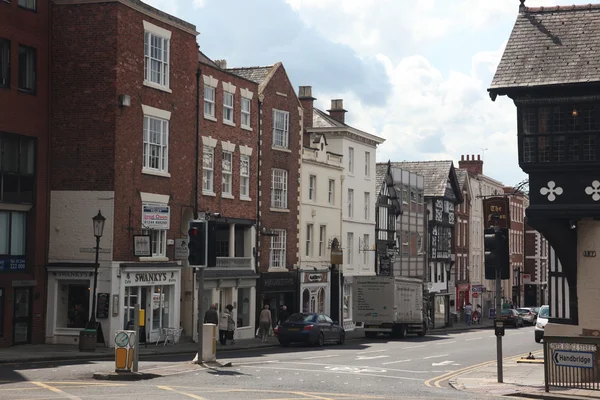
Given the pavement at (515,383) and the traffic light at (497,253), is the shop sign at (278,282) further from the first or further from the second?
the traffic light at (497,253)

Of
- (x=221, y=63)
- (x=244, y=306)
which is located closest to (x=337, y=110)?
(x=221, y=63)

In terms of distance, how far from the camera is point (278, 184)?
176ft

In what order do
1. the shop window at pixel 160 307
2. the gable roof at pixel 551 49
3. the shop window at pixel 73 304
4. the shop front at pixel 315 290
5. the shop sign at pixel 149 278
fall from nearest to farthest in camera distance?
1. the gable roof at pixel 551 49
2. the shop window at pixel 73 304
3. the shop sign at pixel 149 278
4. the shop window at pixel 160 307
5. the shop front at pixel 315 290

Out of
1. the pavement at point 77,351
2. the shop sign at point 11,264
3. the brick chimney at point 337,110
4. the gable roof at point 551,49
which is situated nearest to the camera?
the gable roof at point 551,49

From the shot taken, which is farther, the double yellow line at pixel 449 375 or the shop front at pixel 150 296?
the shop front at pixel 150 296

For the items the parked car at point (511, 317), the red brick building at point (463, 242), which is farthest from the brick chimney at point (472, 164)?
the parked car at point (511, 317)

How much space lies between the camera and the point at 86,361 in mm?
30422

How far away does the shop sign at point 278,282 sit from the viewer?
5162 cm

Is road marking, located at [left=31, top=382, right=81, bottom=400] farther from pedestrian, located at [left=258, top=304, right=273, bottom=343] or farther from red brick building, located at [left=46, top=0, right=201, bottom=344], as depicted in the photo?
pedestrian, located at [left=258, top=304, right=273, bottom=343]

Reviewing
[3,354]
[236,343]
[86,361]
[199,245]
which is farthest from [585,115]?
[236,343]

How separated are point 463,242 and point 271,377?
6691 centimetres

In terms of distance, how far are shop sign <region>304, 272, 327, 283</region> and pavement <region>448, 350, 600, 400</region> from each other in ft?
77.1

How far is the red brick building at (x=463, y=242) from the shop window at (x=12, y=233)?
55.8 m

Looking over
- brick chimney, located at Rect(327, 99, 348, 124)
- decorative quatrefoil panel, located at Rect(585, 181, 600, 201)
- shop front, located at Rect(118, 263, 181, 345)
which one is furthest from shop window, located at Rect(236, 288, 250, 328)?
decorative quatrefoil panel, located at Rect(585, 181, 600, 201)
